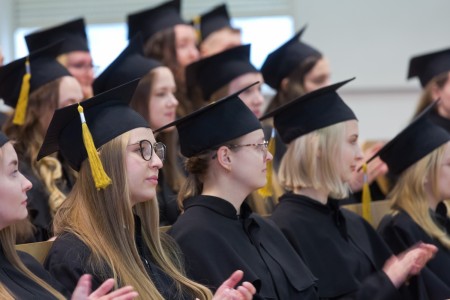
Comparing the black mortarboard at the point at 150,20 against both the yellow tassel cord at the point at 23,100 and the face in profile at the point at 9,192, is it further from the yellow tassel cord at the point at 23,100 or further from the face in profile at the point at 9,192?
the face in profile at the point at 9,192

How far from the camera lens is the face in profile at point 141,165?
3715 millimetres

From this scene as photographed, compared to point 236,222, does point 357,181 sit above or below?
below

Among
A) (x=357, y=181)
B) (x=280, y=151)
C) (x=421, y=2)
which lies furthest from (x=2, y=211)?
(x=421, y=2)

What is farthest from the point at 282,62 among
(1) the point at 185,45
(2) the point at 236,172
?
(2) the point at 236,172

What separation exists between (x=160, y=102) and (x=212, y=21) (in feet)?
6.94

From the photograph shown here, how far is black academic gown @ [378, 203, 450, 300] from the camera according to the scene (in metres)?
4.88

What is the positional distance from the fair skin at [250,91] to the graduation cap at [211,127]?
1.43m

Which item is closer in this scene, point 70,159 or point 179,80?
point 70,159

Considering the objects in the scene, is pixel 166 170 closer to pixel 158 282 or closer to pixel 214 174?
pixel 214 174

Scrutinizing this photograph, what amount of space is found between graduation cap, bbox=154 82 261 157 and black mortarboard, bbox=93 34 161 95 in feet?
3.44

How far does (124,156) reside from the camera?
3.71 metres

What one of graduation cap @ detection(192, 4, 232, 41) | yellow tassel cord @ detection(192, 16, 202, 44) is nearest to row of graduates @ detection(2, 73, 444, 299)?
graduation cap @ detection(192, 4, 232, 41)

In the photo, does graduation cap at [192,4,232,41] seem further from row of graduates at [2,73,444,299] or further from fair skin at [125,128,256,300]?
fair skin at [125,128,256,300]

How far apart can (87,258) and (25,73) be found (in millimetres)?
1867
